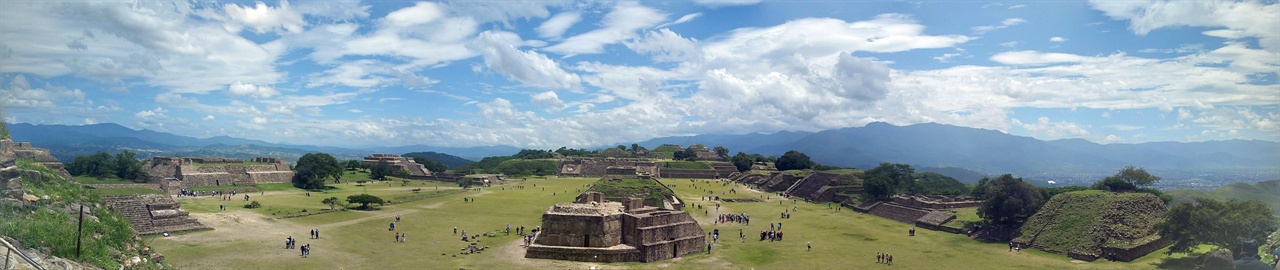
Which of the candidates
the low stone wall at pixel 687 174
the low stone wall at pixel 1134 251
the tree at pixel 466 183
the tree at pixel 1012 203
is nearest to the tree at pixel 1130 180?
the tree at pixel 1012 203

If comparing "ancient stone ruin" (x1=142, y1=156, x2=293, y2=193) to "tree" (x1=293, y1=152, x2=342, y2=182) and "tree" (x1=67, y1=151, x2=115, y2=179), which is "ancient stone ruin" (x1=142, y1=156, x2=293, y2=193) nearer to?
"tree" (x1=293, y1=152, x2=342, y2=182)

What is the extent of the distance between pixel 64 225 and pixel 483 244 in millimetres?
19781

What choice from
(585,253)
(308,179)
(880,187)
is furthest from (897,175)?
(308,179)

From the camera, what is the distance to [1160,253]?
3003cm

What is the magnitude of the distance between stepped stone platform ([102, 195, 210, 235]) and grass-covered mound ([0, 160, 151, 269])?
1056 centimetres

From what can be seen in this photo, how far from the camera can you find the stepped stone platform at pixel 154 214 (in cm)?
3002

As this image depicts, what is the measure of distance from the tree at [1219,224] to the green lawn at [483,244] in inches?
53.9

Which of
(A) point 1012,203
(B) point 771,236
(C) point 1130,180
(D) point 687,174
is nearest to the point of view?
(A) point 1012,203

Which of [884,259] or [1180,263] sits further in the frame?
[884,259]

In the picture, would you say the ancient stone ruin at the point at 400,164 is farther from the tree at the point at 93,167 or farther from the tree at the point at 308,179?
the tree at the point at 93,167

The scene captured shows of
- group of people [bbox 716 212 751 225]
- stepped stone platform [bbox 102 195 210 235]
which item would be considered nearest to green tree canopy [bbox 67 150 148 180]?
stepped stone platform [bbox 102 195 210 235]

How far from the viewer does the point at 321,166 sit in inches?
2685

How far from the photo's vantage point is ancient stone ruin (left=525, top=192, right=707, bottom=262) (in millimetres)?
29700

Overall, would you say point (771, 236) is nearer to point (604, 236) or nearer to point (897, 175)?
point (604, 236)
